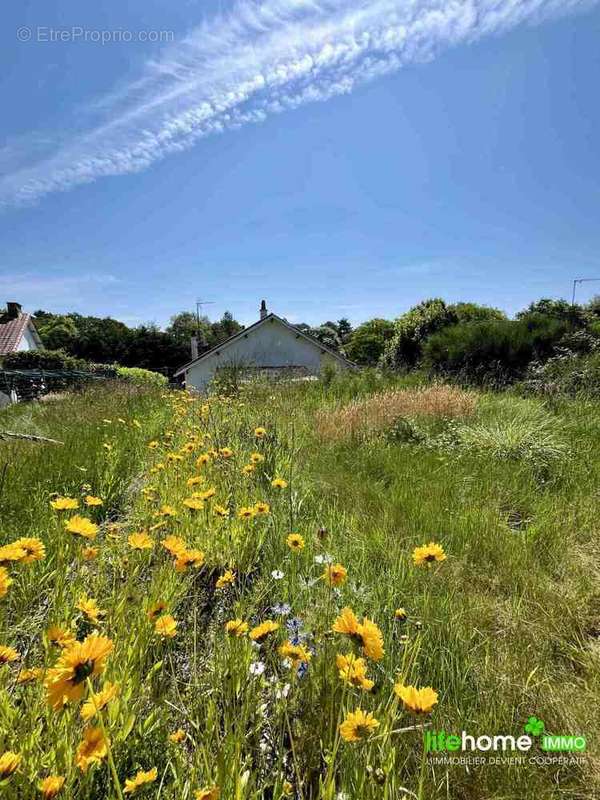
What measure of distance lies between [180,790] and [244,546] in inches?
43.2

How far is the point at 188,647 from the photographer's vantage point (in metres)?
1.50

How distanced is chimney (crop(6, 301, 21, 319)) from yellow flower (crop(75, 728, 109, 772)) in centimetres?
4133

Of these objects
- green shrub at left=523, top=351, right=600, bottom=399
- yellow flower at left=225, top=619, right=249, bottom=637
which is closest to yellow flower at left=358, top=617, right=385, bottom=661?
yellow flower at left=225, top=619, right=249, bottom=637

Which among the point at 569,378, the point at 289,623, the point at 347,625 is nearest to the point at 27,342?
the point at 569,378

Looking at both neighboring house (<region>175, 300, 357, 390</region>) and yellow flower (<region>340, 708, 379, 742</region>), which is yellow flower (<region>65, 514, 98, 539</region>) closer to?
yellow flower (<region>340, 708, 379, 742</region>)

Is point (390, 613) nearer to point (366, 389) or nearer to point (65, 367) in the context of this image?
point (366, 389)

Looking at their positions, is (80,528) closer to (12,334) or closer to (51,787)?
(51,787)

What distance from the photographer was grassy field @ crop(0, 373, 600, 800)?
0.85 m

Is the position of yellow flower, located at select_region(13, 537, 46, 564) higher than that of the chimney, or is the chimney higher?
the chimney

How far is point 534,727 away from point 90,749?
124cm

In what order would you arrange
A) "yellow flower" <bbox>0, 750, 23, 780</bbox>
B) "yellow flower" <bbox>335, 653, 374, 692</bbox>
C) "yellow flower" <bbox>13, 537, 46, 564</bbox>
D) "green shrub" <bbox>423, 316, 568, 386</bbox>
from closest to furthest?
"yellow flower" <bbox>0, 750, 23, 780</bbox> → "yellow flower" <bbox>335, 653, 374, 692</bbox> → "yellow flower" <bbox>13, 537, 46, 564</bbox> → "green shrub" <bbox>423, 316, 568, 386</bbox>

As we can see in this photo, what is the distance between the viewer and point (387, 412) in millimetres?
6121

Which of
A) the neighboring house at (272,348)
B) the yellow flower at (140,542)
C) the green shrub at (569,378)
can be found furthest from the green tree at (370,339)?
the yellow flower at (140,542)

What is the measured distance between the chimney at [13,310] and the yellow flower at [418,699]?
4164 centimetres
